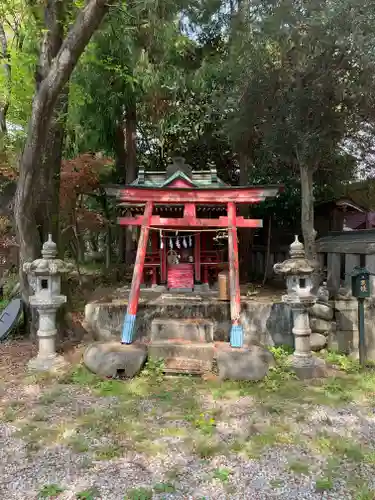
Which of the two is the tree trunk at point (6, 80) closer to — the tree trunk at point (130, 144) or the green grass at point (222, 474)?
the tree trunk at point (130, 144)

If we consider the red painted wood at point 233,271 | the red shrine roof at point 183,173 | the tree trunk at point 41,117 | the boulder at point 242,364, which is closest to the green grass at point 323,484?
the boulder at point 242,364

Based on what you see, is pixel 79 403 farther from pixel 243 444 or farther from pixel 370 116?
pixel 370 116

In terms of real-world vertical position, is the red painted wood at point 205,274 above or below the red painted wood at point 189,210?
below

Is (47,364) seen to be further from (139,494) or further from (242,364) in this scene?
(139,494)

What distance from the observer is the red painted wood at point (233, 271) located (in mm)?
7694

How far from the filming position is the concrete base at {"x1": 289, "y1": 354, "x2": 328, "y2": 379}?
6.77 metres

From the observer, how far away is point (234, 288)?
25.9ft

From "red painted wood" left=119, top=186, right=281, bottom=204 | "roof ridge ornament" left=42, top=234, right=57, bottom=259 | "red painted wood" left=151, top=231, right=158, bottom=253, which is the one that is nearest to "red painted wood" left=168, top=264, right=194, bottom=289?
"red painted wood" left=151, top=231, right=158, bottom=253

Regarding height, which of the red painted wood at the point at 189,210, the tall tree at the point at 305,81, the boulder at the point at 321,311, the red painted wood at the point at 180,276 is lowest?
the boulder at the point at 321,311

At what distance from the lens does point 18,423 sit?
16.7ft

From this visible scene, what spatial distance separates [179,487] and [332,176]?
38.3ft

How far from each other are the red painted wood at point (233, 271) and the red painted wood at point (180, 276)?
2715 millimetres

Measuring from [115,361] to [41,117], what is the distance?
15.3 feet

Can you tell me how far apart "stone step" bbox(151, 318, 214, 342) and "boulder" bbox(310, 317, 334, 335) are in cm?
224
